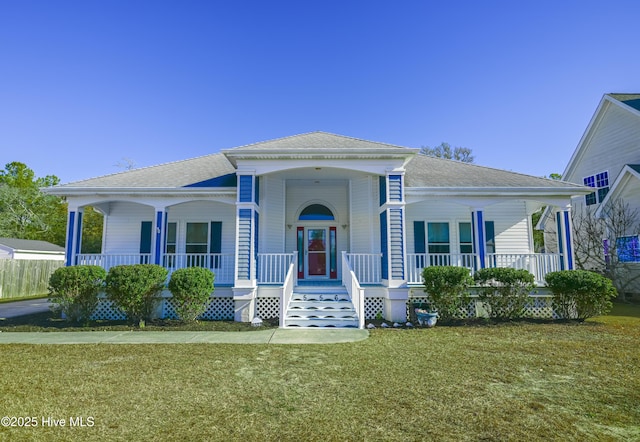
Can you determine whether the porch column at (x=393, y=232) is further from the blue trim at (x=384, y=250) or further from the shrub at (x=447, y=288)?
the shrub at (x=447, y=288)

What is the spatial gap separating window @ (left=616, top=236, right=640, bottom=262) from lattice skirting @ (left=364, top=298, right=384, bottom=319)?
12.2 m

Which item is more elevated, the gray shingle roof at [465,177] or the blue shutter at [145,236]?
the gray shingle roof at [465,177]

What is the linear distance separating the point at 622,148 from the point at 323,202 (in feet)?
49.8

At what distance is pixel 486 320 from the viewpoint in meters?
9.65

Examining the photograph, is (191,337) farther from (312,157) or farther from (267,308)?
(312,157)

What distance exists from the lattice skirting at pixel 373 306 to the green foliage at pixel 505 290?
2.90 metres

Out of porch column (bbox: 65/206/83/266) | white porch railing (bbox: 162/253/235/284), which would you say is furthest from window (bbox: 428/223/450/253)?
porch column (bbox: 65/206/83/266)

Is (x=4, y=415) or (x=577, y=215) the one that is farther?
(x=577, y=215)

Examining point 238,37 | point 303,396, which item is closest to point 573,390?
point 303,396

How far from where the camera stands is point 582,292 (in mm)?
9367

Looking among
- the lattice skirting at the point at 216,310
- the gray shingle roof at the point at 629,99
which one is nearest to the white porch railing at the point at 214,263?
the lattice skirting at the point at 216,310

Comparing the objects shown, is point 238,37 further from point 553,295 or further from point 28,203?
point 28,203

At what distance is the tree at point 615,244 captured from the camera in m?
14.3

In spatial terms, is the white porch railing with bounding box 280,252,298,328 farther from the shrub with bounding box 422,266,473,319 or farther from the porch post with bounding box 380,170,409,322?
the shrub with bounding box 422,266,473,319
